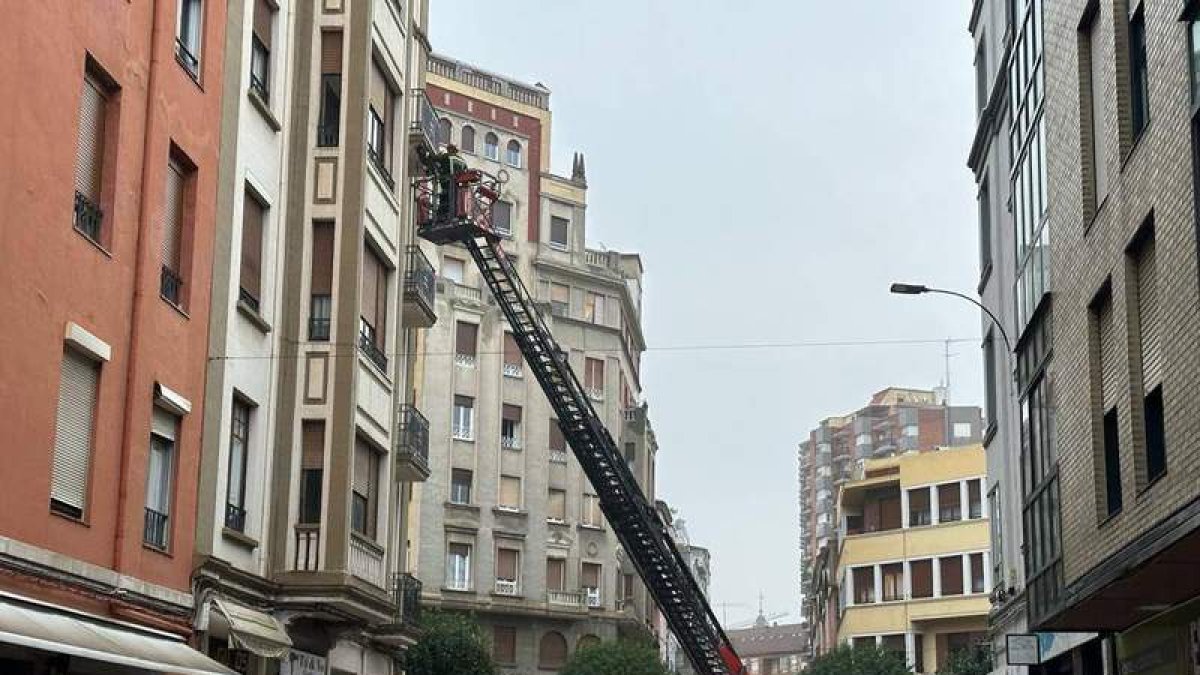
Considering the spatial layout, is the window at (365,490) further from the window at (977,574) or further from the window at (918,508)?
the window at (918,508)

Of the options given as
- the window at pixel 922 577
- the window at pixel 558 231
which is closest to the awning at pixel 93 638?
the window at pixel 558 231

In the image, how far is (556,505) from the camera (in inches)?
2778

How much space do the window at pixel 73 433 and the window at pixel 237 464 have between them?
194 inches

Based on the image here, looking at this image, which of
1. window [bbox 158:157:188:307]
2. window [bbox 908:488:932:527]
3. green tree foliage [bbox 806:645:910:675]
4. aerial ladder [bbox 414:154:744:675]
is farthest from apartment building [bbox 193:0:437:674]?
window [bbox 908:488:932:527]

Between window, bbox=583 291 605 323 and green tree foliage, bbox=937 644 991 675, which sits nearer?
green tree foliage, bbox=937 644 991 675

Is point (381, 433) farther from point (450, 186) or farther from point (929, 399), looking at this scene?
point (929, 399)

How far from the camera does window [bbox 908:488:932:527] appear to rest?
76688 mm

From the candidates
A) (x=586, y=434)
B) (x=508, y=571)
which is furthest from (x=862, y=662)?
(x=586, y=434)

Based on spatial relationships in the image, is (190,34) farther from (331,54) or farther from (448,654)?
Result: (448,654)

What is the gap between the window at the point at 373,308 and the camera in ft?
91.8

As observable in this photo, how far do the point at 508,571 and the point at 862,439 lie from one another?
98082 millimetres

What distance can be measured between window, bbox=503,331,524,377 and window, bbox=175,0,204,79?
47565mm

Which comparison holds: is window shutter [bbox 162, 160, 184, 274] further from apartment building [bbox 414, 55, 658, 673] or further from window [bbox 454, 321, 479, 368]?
window [bbox 454, 321, 479, 368]

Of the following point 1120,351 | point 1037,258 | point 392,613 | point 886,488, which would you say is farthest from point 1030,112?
point 886,488
